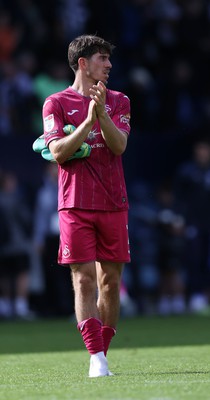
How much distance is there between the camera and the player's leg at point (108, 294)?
8.65m

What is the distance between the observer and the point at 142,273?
18297 millimetres

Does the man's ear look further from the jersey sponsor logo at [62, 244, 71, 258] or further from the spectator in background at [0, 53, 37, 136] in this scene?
the spectator in background at [0, 53, 37, 136]

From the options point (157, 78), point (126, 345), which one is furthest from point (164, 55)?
point (126, 345)

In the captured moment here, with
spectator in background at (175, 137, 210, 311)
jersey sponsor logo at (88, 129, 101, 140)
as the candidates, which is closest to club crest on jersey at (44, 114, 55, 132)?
jersey sponsor logo at (88, 129, 101, 140)

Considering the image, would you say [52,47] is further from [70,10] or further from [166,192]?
[166,192]

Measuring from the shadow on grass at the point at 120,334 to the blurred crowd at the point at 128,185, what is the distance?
39.2 inches

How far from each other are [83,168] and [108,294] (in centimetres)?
91

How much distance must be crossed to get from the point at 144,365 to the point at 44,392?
85.0 inches

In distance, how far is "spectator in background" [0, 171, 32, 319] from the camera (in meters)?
17.3

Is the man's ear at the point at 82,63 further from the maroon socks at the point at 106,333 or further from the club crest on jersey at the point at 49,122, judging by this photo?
the maroon socks at the point at 106,333

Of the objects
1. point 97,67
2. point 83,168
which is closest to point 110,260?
point 83,168

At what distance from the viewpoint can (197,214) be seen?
59.3 ft

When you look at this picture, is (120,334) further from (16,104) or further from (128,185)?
(16,104)

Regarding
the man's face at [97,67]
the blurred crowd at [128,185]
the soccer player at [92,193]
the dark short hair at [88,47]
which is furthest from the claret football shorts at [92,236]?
the blurred crowd at [128,185]
